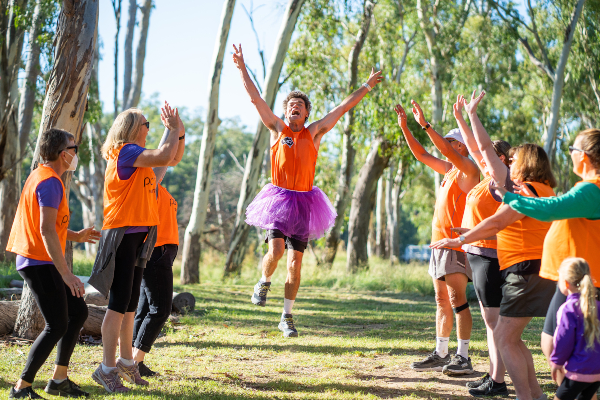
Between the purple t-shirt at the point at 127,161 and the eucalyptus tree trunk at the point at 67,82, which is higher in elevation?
the eucalyptus tree trunk at the point at 67,82

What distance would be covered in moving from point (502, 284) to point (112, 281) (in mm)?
2713

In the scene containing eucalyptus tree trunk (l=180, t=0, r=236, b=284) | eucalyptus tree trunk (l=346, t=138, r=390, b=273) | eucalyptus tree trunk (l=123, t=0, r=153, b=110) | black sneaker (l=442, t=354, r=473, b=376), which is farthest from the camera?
eucalyptus tree trunk (l=123, t=0, r=153, b=110)

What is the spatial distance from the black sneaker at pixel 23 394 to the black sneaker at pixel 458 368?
10.2ft

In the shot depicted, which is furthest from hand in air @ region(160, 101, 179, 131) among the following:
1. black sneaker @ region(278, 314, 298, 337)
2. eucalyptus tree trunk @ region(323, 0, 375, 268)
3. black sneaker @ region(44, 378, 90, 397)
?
eucalyptus tree trunk @ region(323, 0, 375, 268)

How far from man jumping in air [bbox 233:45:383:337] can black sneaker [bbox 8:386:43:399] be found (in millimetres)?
2398

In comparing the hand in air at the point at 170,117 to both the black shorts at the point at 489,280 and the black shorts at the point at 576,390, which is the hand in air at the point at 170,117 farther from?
the black shorts at the point at 576,390

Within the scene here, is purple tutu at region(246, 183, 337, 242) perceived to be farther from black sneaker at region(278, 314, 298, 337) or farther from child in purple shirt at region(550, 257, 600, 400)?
child in purple shirt at region(550, 257, 600, 400)

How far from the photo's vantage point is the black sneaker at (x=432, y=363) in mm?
4887

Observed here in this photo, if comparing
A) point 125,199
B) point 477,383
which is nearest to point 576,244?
point 477,383

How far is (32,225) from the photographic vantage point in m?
3.62

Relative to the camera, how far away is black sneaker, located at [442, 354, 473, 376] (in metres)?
4.64

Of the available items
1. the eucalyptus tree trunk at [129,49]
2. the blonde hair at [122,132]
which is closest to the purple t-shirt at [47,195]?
the blonde hair at [122,132]

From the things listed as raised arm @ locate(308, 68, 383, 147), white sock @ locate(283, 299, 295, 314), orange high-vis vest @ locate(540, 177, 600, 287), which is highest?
raised arm @ locate(308, 68, 383, 147)

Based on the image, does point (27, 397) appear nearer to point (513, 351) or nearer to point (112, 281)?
point (112, 281)
